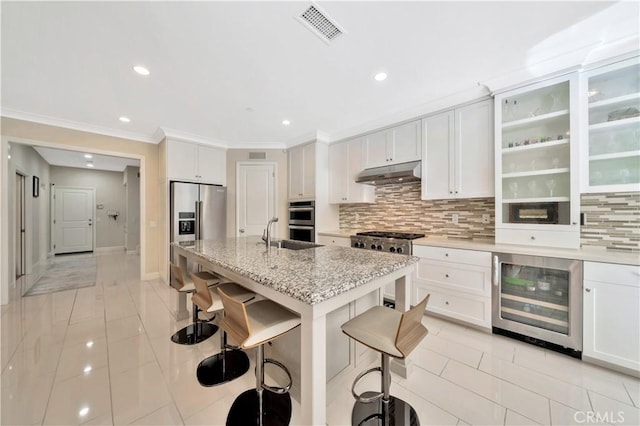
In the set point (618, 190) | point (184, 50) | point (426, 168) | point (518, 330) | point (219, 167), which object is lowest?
point (518, 330)

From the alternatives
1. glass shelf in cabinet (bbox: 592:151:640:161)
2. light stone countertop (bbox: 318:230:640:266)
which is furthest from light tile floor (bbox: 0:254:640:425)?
glass shelf in cabinet (bbox: 592:151:640:161)

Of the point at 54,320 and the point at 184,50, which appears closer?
the point at 184,50

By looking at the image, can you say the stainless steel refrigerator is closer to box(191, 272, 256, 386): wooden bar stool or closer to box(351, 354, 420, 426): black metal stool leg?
box(191, 272, 256, 386): wooden bar stool

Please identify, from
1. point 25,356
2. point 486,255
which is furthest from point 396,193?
point 25,356


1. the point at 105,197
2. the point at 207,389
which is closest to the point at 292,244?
the point at 207,389

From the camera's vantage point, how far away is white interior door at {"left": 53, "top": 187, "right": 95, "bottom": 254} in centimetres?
684

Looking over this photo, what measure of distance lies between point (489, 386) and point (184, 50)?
3.53m

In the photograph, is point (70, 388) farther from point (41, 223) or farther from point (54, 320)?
point (41, 223)

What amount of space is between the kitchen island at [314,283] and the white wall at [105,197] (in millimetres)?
8030

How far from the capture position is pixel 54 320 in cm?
266

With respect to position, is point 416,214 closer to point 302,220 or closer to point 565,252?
point 565,252

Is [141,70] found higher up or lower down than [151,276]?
higher up

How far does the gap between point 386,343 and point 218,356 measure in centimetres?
155

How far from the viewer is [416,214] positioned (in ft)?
11.1
